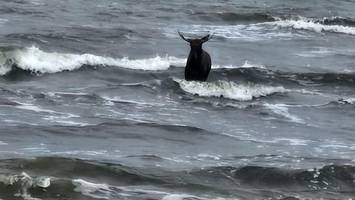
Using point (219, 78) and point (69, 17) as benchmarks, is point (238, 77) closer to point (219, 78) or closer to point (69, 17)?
point (219, 78)

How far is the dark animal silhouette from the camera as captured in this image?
18812 millimetres

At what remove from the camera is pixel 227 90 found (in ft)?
61.2

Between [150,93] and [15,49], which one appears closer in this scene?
[150,93]

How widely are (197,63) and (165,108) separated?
111 inches

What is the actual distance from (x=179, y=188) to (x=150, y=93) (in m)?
7.19

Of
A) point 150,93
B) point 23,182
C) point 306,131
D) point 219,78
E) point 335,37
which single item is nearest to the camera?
point 23,182

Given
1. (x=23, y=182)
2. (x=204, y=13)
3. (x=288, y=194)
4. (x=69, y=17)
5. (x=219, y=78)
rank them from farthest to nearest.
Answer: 1. (x=204, y=13)
2. (x=69, y=17)
3. (x=219, y=78)
4. (x=288, y=194)
5. (x=23, y=182)

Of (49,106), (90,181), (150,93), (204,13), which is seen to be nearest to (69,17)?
(204,13)

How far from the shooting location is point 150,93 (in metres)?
17.9

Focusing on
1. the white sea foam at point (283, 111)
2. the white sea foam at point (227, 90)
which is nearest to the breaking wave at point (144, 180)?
the white sea foam at point (283, 111)

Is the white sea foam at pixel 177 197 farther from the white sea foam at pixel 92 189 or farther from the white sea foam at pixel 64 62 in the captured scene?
the white sea foam at pixel 64 62

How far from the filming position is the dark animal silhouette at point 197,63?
18.8 metres

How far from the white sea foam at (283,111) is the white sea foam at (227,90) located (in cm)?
81

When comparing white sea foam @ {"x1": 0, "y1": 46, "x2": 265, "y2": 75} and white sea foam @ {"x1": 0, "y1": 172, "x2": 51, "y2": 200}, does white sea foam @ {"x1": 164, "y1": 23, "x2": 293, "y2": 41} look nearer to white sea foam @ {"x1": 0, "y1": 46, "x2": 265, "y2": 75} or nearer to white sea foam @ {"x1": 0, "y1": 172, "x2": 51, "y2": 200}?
white sea foam @ {"x1": 0, "y1": 46, "x2": 265, "y2": 75}
